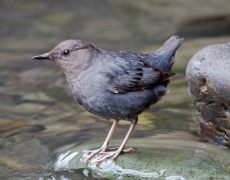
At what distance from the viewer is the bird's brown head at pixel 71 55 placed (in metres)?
4.78

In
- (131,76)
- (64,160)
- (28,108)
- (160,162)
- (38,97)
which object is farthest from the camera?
(38,97)

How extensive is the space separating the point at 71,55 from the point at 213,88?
1.21 m

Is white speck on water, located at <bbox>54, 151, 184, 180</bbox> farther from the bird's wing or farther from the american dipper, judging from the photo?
the bird's wing

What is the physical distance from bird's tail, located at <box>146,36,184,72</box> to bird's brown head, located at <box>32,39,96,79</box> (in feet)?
1.92

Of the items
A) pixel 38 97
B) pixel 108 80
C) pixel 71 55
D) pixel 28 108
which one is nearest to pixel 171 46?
pixel 108 80

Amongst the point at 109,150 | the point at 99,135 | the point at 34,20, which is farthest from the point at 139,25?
the point at 109,150

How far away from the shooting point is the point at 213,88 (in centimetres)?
503

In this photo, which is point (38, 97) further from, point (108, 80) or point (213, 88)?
point (213, 88)

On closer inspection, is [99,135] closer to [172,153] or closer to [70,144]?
[70,144]

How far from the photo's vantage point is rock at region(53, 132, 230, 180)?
4613 mm

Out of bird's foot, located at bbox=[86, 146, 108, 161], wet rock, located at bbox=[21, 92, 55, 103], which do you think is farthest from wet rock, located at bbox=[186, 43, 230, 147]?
wet rock, located at bbox=[21, 92, 55, 103]

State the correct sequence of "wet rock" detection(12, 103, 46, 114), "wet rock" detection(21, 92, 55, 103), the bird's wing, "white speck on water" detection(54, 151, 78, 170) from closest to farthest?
the bird's wing, "white speck on water" detection(54, 151, 78, 170), "wet rock" detection(12, 103, 46, 114), "wet rock" detection(21, 92, 55, 103)

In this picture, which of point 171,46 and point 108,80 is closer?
point 108,80

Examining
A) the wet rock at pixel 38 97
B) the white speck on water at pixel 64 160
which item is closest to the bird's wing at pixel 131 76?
the white speck on water at pixel 64 160
